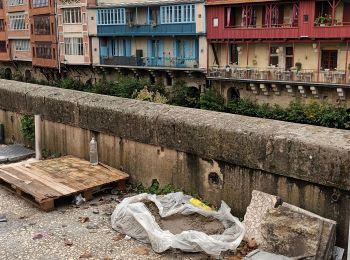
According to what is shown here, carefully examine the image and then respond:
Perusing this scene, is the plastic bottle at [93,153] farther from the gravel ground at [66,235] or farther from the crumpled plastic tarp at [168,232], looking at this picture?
the crumpled plastic tarp at [168,232]

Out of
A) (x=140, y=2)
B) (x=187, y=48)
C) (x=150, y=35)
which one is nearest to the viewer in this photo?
(x=187, y=48)

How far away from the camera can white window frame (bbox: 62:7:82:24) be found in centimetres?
4784

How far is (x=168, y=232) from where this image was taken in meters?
7.36

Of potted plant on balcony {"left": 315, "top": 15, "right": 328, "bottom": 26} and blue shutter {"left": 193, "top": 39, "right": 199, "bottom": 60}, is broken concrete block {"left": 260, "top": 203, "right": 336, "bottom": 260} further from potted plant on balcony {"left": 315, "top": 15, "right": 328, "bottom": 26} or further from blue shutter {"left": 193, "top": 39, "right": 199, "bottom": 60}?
blue shutter {"left": 193, "top": 39, "right": 199, "bottom": 60}

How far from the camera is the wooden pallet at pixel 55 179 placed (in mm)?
9008

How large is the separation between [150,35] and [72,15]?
1108 cm

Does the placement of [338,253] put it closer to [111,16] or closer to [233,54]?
[233,54]

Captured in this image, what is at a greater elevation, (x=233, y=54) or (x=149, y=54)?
(x=149, y=54)

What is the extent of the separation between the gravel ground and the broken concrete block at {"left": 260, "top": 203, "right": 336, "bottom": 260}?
1.03 meters

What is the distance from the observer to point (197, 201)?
27.8 feet

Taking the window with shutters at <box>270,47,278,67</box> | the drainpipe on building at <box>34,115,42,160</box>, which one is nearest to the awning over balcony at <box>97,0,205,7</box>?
the window with shutters at <box>270,47,278,67</box>

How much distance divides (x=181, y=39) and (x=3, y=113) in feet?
88.2

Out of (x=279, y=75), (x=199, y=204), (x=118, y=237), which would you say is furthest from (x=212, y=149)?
(x=279, y=75)

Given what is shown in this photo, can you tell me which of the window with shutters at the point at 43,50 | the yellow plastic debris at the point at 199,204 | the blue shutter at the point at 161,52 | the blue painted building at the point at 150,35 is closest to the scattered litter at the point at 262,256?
the yellow plastic debris at the point at 199,204
